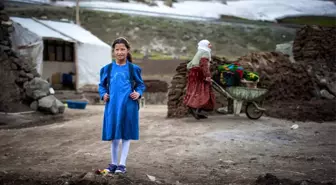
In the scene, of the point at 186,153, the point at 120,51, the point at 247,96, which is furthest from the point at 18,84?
the point at 120,51

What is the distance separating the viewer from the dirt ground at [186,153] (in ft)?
10.8

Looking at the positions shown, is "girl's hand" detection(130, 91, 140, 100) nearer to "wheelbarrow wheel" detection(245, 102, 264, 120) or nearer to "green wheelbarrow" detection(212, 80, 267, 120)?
"green wheelbarrow" detection(212, 80, 267, 120)

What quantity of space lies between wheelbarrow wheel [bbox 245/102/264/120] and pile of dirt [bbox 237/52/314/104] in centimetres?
157

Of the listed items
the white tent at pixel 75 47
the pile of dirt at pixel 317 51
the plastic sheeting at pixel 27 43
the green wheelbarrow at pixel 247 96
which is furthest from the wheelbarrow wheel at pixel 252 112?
the white tent at pixel 75 47

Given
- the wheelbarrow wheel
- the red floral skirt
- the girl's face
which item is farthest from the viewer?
the wheelbarrow wheel

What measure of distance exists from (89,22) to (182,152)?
22467mm

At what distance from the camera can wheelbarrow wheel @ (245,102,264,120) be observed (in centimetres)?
728

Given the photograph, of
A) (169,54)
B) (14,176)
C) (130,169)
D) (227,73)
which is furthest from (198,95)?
(169,54)

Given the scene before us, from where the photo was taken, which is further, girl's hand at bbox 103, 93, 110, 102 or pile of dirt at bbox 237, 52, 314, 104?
pile of dirt at bbox 237, 52, 314, 104

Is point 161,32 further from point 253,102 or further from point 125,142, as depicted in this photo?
point 125,142

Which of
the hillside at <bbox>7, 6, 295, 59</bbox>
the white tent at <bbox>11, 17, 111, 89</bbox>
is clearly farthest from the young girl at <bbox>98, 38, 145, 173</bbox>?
the hillside at <bbox>7, 6, 295, 59</bbox>

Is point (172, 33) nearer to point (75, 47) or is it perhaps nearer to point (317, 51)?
point (75, 47)

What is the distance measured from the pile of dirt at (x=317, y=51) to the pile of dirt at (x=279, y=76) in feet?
2.39

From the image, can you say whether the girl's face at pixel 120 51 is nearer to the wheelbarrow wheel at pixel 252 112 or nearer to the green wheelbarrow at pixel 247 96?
the green wheelbarrow at pixel 247 96
